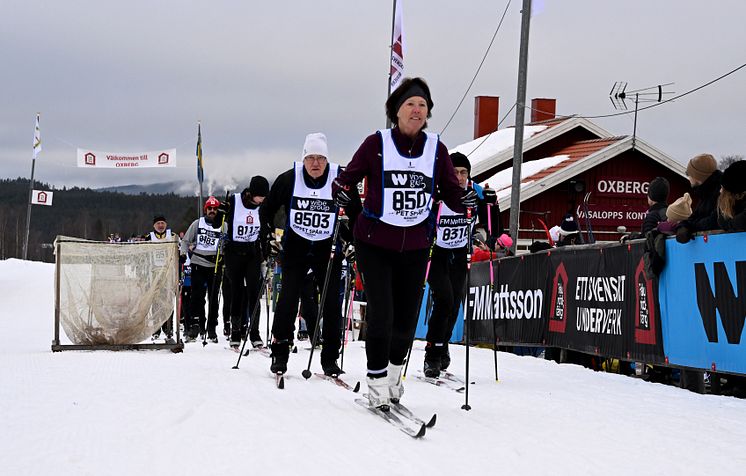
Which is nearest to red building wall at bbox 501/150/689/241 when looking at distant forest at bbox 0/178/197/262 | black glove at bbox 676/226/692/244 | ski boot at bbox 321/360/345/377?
black glove at bbox 676/226/692/244

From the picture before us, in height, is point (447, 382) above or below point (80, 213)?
below

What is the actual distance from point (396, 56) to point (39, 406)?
1408 cm

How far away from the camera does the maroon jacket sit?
573 cm

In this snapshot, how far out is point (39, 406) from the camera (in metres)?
5.66

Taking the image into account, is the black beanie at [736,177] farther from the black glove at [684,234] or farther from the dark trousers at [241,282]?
the dark trousers at [241,282]

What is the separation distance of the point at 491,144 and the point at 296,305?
2956 centimetres

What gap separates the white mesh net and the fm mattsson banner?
1147 inches

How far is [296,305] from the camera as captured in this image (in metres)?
7.84

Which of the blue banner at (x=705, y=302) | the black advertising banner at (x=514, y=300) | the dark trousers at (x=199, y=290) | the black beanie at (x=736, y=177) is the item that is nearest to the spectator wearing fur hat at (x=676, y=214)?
the blue banner at (x=705, y=302)

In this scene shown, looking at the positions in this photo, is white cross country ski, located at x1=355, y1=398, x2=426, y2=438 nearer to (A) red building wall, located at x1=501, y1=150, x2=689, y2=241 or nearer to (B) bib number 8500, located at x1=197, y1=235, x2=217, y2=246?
(B) bib number 8500, located at x1=197, y1=235, x2=217, y2=246

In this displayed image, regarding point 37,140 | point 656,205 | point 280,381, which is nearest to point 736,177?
point 656,205

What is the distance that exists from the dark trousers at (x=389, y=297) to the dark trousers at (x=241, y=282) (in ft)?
18.0

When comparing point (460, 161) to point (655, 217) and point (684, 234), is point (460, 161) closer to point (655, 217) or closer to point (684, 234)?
point (684, 234)

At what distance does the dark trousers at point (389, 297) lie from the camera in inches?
227
